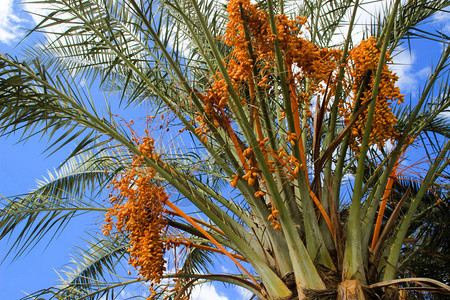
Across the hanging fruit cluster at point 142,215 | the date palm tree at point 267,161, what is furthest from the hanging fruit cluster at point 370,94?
the hanging fruit cluster at point 142,215

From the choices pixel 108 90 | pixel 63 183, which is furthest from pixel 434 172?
pixel 108 90

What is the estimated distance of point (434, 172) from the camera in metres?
3.17

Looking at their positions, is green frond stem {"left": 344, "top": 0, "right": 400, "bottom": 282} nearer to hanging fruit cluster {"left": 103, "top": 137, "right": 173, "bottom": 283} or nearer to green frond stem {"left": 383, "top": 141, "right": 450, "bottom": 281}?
green frond stem {"left": 383, "top": 141, "right": 450, "bottom": 281}

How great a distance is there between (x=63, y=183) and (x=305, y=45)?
383 cm

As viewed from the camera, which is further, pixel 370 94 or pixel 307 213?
pixel 370 94

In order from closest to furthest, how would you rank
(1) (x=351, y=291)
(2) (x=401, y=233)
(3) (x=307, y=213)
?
(1) (x=351, y=291) < (3) (x=307, y=213) < (2) (x=401, y=233)

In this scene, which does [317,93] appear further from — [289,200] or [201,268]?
[201,268]

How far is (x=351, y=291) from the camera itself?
8.54ft

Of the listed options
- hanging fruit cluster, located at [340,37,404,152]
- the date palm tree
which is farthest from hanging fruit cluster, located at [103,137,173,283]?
hanging fruit cluster, located at [340,37,404,152]

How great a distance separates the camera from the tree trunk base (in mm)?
2590

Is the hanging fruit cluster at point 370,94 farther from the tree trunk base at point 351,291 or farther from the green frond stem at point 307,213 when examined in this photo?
the tree trunk base at point 351,291

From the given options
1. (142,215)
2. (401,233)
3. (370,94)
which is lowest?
(401,233)

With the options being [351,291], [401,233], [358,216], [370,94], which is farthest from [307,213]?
[370,94]

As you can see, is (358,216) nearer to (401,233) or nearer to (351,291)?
(401,233)
